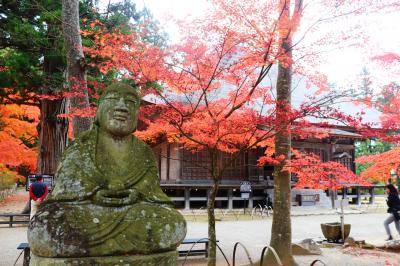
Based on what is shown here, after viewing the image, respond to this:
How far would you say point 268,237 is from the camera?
10.8 metres

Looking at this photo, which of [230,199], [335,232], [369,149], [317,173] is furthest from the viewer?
[369,149]

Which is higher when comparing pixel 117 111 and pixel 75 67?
pixel 75 67

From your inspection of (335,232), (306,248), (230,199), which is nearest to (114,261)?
(306,248)

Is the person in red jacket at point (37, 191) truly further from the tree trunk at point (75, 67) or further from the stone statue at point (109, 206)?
the stone statue at point (109, 206)

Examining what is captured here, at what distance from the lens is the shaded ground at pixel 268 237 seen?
7684mm

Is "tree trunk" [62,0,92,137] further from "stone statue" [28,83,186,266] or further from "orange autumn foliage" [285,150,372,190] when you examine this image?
"orange autumn foliage" [285,150,372,190]

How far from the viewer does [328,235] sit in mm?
9922

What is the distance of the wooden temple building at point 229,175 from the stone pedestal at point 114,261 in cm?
1368

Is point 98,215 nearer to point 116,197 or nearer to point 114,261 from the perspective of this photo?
point 116,197

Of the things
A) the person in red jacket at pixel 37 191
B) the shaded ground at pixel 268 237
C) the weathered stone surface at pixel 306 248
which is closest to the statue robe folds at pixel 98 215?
the shaded ground at pixel 268 237

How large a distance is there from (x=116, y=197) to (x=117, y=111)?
853 millimetres

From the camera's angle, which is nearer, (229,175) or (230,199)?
(230,199)

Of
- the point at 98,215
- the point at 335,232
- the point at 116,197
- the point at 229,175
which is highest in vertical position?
the point at 116,197

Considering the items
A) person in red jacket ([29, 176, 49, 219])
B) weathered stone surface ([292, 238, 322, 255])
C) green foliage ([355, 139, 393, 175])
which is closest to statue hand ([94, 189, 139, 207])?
weathered stone surface ([292, 238, 322, 255])
